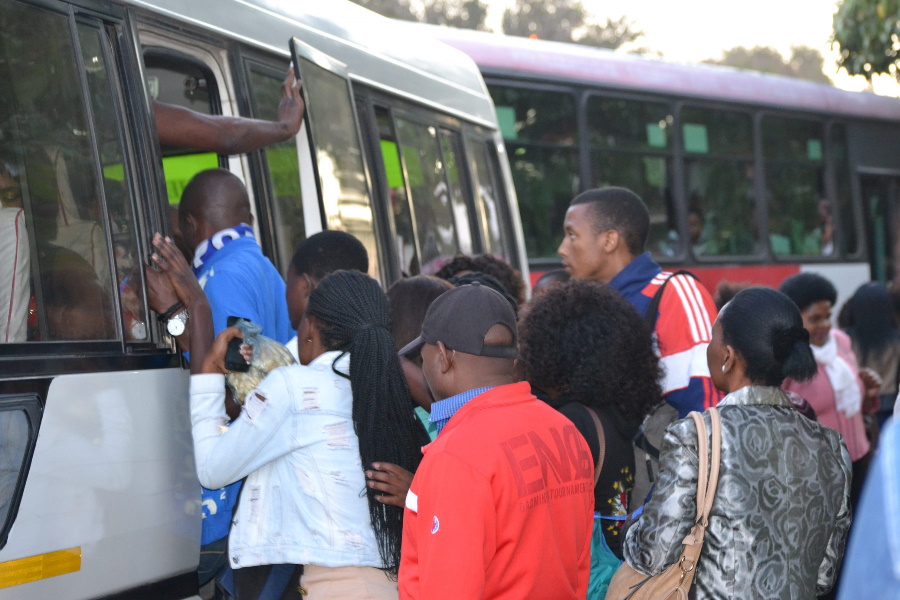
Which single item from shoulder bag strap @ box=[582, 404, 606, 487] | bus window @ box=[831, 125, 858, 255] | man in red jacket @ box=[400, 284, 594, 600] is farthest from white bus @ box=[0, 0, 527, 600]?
bus window @ box=[831, 125, 858, 255]

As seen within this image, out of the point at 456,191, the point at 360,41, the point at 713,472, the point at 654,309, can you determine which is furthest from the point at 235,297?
the point at 456,191

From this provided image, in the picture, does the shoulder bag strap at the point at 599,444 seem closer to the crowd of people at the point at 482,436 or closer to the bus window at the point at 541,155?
the crowd of people at the point at 482,436

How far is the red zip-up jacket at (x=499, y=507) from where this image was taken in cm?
233

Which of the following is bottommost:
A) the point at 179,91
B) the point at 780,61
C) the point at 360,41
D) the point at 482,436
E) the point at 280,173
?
the point at 482,436

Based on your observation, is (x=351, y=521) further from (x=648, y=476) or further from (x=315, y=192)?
(x=315, y=192)

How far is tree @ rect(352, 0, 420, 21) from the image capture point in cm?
2894

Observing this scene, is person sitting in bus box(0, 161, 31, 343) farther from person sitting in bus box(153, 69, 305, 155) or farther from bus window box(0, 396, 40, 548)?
person sitting in bus box(153, 69, 305, 155)

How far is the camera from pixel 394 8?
1166 inches

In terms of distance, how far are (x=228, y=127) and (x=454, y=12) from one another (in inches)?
1089

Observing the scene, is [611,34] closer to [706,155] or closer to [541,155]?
[706,155]

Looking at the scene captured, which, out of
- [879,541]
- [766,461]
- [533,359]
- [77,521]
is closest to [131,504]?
[77,521]

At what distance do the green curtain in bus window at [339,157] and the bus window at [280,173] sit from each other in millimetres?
140

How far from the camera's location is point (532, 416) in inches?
102

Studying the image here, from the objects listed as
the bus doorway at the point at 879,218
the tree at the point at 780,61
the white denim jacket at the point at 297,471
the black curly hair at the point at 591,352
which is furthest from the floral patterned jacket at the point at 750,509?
the tree at the point at 780,61
